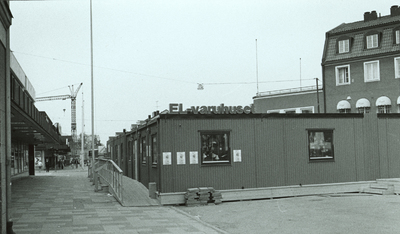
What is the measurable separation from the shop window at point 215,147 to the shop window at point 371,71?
1105 inches

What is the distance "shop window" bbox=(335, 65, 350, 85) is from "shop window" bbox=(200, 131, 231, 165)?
29.4 metres

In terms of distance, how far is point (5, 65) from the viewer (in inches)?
416

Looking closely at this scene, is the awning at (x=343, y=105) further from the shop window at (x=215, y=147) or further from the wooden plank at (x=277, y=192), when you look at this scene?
the shop window at (x=215, y=147)

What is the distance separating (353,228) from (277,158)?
8238mm

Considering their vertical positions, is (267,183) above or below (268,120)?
below

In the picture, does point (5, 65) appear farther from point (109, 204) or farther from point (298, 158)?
point (298, 158)

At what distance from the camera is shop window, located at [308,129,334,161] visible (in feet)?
69.3

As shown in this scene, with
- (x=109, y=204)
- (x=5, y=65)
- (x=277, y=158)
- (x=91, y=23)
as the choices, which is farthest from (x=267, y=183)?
(x=91, y=23)

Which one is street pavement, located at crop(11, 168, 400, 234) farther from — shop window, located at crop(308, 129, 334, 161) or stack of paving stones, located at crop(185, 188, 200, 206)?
shop window, located at crop(308, 129, 334, 161)

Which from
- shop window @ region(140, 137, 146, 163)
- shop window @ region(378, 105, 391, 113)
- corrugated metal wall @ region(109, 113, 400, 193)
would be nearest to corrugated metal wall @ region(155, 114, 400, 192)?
corrugated metal wall @ region(109, 113, 400, 193)

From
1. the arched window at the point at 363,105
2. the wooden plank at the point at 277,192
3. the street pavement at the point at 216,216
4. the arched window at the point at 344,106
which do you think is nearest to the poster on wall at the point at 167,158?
the wooden plank at the point at 277,192

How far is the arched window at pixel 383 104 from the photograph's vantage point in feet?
138

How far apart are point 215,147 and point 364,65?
2881 centimetres

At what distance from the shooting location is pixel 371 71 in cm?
4347
